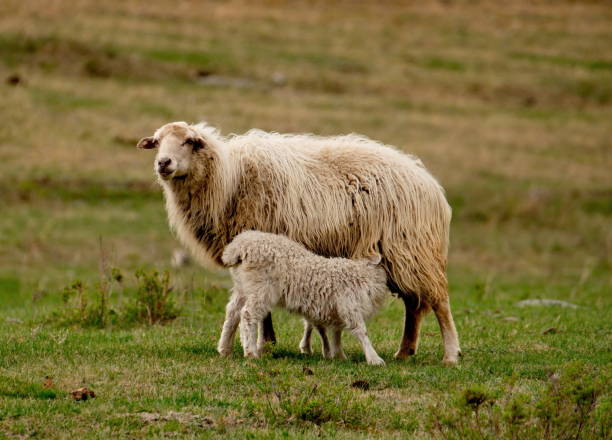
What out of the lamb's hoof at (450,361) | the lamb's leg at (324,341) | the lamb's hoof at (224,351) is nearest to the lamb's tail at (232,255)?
the lamb's hoof at (224,351)

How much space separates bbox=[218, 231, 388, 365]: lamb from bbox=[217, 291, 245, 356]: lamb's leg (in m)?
0.20

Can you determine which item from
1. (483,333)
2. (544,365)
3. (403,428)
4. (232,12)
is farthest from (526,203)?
(232,12)

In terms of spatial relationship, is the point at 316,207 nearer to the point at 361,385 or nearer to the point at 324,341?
the point at 324,341

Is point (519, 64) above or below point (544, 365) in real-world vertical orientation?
above

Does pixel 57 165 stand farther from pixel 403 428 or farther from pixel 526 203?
pixel 403 428

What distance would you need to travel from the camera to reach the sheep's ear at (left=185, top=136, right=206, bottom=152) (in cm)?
1024

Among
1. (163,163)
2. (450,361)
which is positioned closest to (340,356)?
(450,361)

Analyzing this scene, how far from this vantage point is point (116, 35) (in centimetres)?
4369

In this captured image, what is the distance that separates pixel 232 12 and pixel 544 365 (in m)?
45.5

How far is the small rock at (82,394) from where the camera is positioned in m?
7.86

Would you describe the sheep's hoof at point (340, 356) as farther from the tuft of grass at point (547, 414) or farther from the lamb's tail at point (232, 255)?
the tuft of grass at point (547, 414)

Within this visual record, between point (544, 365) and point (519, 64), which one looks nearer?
point (544, 365)

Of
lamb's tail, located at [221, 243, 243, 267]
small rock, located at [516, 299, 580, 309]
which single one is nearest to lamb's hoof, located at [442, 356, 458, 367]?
lamb's tail, located at [221, 243, 243, 267]

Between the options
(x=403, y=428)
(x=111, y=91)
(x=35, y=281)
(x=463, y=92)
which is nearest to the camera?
(x=403, y=428)
